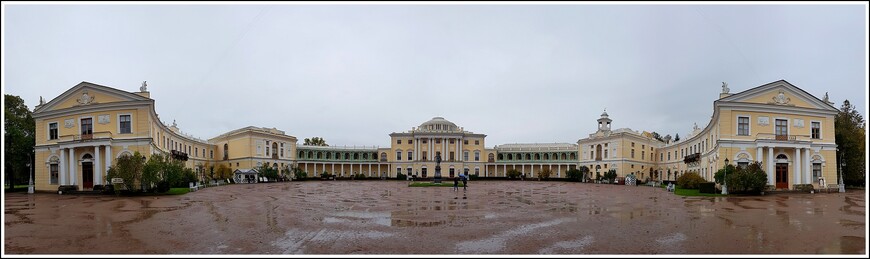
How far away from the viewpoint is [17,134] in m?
32.6

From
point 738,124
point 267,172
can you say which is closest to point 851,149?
point 738,124

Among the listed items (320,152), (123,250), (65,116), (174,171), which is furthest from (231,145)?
(123,250)

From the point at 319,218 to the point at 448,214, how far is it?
417 cm

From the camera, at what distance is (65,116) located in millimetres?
32844

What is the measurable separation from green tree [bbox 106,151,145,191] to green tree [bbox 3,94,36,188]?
33.0 ft

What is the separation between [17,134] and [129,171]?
12493 millimetres

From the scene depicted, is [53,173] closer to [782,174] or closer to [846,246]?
[846,246]

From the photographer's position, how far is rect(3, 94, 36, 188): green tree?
32.3 metres

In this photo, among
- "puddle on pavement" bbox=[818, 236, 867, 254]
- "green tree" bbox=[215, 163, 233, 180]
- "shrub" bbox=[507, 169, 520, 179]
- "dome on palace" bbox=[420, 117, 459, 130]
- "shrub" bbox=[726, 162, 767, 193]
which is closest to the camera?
"puddle on pavement" bbox=[818, 236, 867, 254]

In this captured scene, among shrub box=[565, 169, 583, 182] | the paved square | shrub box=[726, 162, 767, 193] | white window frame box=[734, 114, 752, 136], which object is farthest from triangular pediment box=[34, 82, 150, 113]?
shrub box=[565, 169, 583, 182]

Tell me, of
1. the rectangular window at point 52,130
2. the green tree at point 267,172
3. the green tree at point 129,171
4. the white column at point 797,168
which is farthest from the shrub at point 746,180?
the green tree at point 267,172

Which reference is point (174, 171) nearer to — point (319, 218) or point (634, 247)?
point (319, 218)

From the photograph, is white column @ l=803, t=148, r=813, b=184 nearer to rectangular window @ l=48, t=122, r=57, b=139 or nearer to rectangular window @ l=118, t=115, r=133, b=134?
rectangular window @ l=118, t=115, r=133, b=134

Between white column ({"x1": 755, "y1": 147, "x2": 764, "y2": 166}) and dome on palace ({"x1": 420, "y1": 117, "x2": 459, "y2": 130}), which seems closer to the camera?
white column ({"x1": 755, "y1": 147, "x2": 764, "y2": 166})
